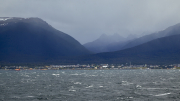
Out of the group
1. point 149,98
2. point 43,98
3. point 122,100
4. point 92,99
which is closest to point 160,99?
point 149,98

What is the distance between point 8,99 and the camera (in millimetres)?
68188

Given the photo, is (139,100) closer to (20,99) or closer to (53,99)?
(53,99)

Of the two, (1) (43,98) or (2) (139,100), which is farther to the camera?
(1) (43,98)

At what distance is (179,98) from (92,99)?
2150 centimetres

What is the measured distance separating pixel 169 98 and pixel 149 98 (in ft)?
16.3

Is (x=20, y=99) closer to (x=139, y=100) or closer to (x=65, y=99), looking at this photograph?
(x=65, y=99)

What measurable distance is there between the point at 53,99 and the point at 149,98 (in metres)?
23.8

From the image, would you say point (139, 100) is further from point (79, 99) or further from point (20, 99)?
point (20, 99)

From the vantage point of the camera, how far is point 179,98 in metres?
67.6

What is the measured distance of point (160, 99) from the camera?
66125mm

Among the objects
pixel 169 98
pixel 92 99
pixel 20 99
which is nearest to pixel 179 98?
pixel 169 98

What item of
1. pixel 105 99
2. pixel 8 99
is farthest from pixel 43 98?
pixel 105 99

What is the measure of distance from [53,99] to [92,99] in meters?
9.70

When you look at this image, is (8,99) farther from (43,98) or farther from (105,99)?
(105,99)
